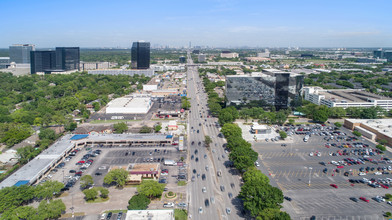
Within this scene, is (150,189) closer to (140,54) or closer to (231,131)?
(231,131)

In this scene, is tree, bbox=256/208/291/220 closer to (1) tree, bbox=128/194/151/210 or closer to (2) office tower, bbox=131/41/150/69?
(1) tree, bbox=128/194/151/210

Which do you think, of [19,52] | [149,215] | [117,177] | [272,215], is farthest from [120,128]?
[19,52]

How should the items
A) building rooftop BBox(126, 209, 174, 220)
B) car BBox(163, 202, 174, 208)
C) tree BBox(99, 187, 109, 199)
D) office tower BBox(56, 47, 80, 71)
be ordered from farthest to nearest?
office tower BBox(56, 47, 80, 71)
tree BBox(99, 187, 109, 199)
car BBox(163, 202, 174, 208)
building rooftop BBox(126, 209, 174, 220)

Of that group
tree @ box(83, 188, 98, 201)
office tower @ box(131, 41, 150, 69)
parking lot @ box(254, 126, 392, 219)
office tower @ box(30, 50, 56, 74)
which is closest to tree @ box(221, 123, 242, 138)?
parking lot @ box(254, 126, 392, 219)

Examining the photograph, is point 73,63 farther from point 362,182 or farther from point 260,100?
point 362,182

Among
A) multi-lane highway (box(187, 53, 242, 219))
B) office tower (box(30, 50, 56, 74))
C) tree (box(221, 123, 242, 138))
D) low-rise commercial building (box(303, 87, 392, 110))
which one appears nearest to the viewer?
multi-lane highway (box(187, 53, 242, 219))

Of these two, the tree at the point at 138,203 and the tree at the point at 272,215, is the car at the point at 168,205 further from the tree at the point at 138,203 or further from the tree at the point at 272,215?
the tree at the point at 272,215

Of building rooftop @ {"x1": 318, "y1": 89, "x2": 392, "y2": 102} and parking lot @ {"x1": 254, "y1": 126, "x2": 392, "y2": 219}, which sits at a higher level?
building rooftop @ {"x1": 318, "y1": 89, "x2": 392, "y2": 102}

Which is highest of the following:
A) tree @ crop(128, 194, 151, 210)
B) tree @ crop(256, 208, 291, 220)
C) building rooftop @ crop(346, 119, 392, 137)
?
building rooftop @ crop(346, 119, 392, 137)
